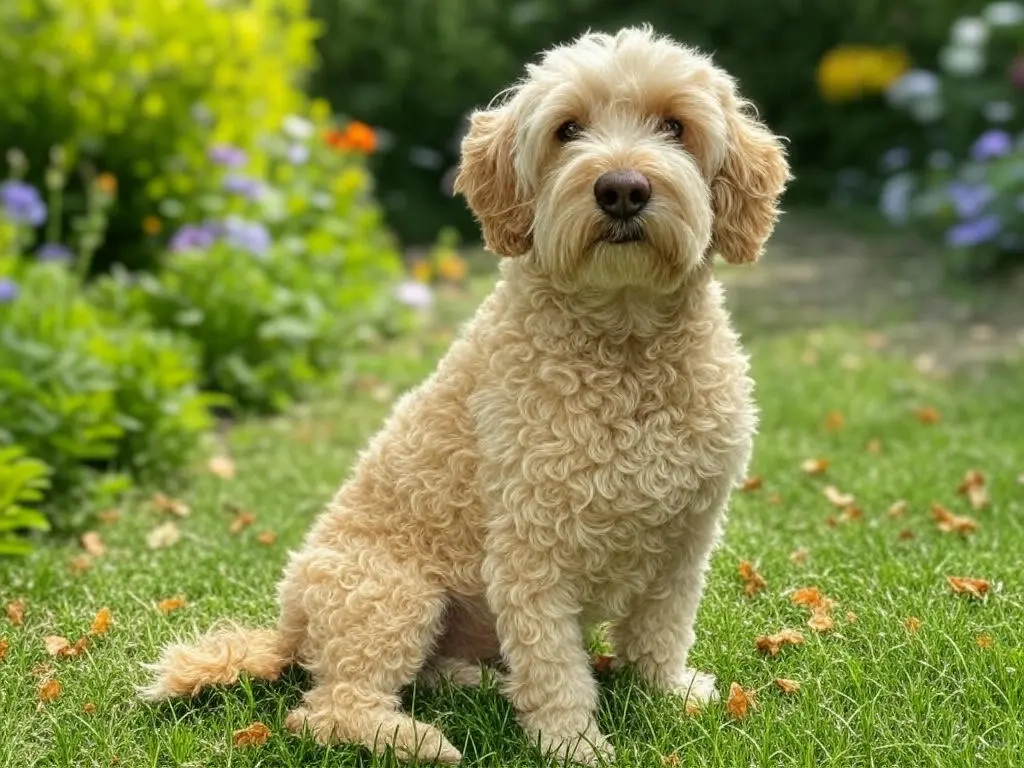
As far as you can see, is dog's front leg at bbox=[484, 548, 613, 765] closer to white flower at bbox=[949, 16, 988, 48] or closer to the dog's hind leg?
the dog's hind leg

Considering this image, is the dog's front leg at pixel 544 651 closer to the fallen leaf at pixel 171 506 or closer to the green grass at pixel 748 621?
the green grass at pixel 748 621

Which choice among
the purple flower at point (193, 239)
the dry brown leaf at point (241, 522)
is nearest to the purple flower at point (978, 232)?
the purple flower at point (193, 239)

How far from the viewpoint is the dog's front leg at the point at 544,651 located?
307cm

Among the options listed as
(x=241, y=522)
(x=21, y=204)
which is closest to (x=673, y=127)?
(x=241, y=522)

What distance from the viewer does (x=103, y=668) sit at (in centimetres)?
359

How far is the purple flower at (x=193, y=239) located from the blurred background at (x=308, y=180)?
18 millimetres

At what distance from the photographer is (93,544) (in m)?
4.62

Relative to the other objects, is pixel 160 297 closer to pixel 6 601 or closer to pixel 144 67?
pixel 144 67

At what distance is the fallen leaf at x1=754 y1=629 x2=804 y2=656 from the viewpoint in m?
3.54

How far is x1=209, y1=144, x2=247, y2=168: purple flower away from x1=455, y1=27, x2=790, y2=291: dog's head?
403cm

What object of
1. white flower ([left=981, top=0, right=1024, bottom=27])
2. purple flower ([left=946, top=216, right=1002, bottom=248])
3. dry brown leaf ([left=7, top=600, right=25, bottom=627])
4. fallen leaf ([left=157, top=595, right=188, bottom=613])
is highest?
white flower ([left=981, top=0, right=1024, bottom=27])

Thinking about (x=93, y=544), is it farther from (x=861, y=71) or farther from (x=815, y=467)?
(x=861, y=71)

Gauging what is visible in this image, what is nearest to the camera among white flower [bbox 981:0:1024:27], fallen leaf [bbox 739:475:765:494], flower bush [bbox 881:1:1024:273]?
fallen leaf [bbox 739:475:765:494]

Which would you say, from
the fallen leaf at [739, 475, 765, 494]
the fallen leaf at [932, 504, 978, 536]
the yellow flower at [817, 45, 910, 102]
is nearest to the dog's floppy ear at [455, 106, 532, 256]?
the fallen leaf at [932, 504, 978, 536]
